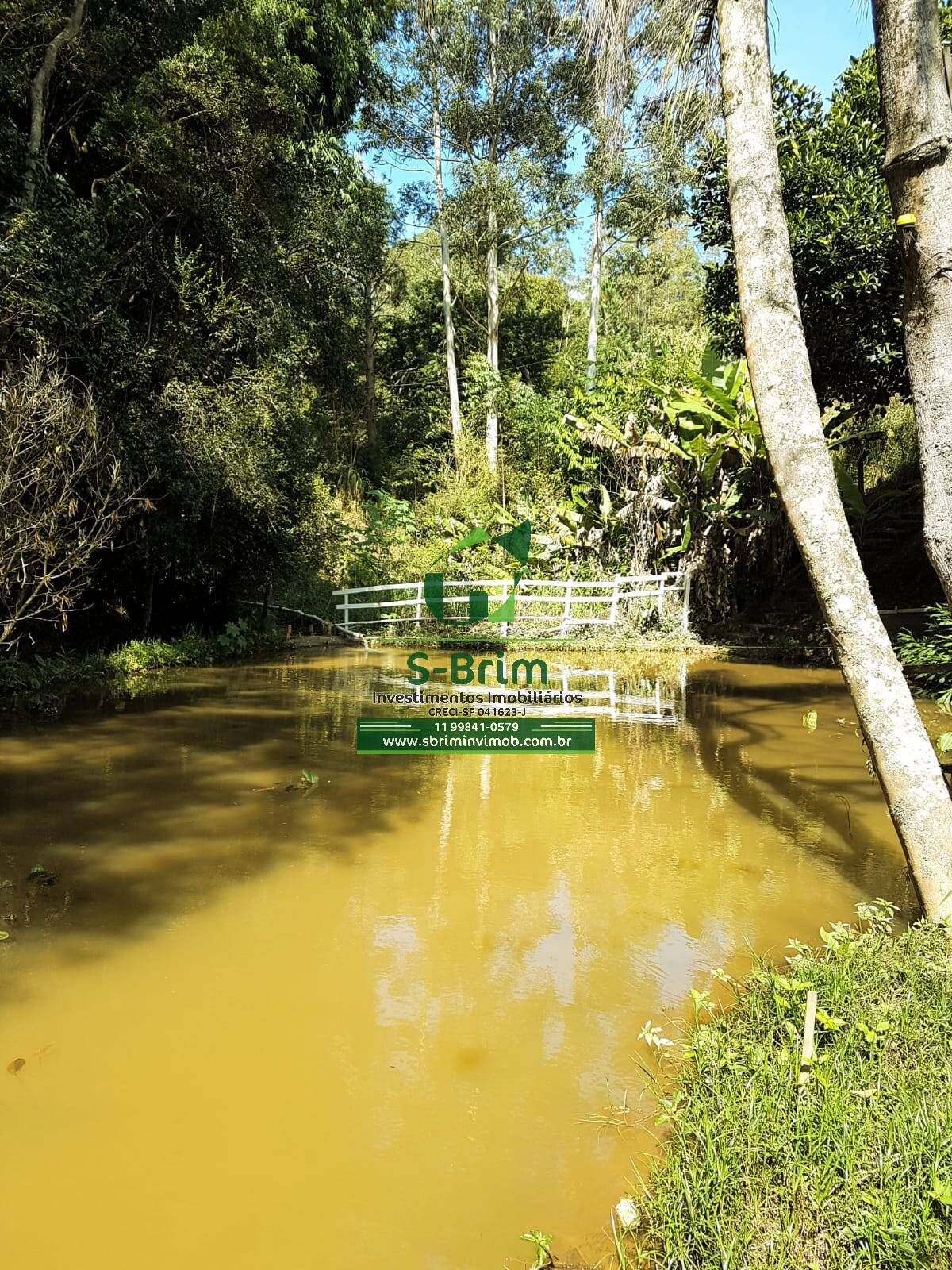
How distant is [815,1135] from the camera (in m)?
2.22

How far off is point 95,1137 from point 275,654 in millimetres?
10491

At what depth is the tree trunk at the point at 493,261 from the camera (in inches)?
778

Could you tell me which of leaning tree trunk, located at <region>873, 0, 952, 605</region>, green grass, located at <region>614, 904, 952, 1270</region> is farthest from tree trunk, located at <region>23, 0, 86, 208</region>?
green grass, located at <region>614, 904, 952, 1270</region>

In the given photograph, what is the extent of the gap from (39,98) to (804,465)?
958cm

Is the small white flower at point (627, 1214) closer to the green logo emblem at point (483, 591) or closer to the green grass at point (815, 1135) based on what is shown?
the green grass at point (815, 1135)

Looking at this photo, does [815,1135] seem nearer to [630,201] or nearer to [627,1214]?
[627,1214]

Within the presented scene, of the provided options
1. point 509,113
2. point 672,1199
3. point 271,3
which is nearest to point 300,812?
point 672,1199

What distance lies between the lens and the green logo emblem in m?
14.5

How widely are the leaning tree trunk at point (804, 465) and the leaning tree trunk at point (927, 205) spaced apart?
0.39 m

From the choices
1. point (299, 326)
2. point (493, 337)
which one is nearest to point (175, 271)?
point (299, 326)

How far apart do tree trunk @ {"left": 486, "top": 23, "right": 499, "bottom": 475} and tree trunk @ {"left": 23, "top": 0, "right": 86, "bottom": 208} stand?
39.1 feet

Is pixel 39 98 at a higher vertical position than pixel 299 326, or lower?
higher

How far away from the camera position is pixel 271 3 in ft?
43.6

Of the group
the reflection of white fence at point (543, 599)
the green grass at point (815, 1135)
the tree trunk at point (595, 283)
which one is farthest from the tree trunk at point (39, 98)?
the tree trunk at point (595, 283)
